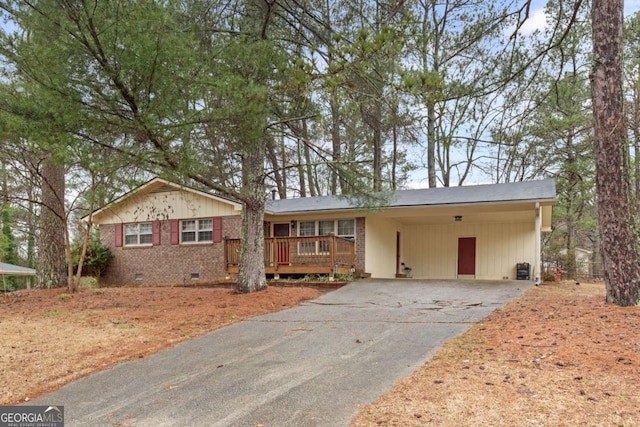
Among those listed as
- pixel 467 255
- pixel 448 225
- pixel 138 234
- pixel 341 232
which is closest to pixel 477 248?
pixel 467 255

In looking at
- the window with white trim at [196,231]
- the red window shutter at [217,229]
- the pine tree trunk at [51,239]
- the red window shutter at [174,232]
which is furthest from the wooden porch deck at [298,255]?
the pine tree trunk at [51,239]

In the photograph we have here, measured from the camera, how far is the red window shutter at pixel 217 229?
15.3 metres

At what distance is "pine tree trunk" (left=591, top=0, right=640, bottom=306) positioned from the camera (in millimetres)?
6523

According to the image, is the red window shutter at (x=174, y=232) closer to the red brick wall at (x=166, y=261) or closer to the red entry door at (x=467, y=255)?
the red brick wall at (x=166, y=261)

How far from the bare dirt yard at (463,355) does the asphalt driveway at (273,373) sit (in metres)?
0.32

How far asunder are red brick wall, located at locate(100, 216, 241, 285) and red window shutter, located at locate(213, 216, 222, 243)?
13cm

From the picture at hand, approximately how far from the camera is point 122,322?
7621mm

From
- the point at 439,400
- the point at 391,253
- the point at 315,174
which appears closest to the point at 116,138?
the point at 439,400

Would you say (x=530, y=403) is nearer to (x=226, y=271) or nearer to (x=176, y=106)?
(x=176, y=106)

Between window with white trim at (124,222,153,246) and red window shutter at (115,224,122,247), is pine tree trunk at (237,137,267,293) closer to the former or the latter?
window with white trim at (124,222,153,246)

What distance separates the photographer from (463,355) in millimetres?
4988

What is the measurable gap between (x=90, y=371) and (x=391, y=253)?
1285 centimetres

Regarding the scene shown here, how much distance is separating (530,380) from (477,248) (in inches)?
520

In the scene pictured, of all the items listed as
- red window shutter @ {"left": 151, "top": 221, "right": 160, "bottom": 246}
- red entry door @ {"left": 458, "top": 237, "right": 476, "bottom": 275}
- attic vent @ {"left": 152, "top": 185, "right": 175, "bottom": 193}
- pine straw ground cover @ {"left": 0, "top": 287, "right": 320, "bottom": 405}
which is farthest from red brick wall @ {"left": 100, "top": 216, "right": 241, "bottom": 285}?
red entry door @ {"left": 458, "top": 237, "right": 476, "bottom": 275}
